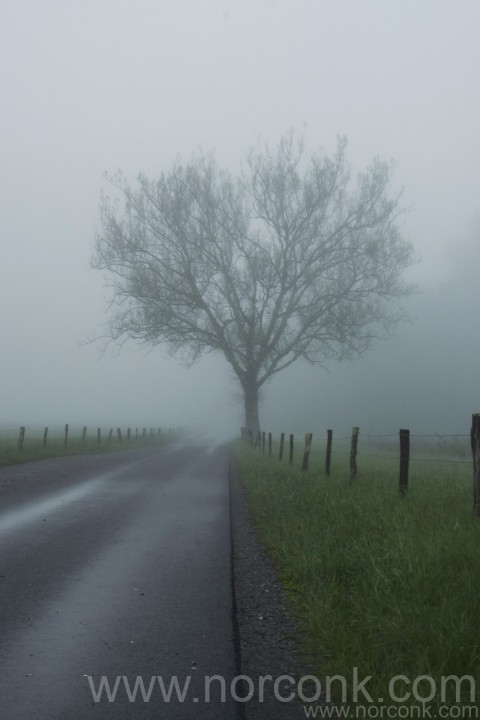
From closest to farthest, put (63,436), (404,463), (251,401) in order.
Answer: (404,463) < (251,401) < (63,436)

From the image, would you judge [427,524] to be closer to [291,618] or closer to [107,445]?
[291,618]

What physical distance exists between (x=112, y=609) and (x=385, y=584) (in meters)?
2.20

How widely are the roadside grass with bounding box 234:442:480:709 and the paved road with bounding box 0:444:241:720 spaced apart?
0.66 m

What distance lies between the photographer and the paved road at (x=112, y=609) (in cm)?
424

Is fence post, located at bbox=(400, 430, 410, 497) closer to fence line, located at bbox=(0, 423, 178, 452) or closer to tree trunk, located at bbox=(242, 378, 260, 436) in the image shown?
fence line, located at bbox=(0, 423, 178, 452)

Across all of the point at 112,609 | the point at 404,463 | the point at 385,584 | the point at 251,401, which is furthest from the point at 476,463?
the point at 251,401

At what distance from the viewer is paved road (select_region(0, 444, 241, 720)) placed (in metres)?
4.24

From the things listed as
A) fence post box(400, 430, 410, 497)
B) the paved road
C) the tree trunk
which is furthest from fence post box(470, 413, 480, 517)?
the tree trunk

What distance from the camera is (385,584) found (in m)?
5.99

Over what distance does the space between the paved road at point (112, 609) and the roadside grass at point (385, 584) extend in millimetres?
661

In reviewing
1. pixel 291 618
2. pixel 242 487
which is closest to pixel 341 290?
pixel 242 487

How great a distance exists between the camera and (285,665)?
15.7 ft

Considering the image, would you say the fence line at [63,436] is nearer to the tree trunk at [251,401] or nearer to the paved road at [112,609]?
the tree trunk at [251,401]

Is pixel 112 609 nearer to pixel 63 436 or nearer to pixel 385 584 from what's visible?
pixel 385 584
